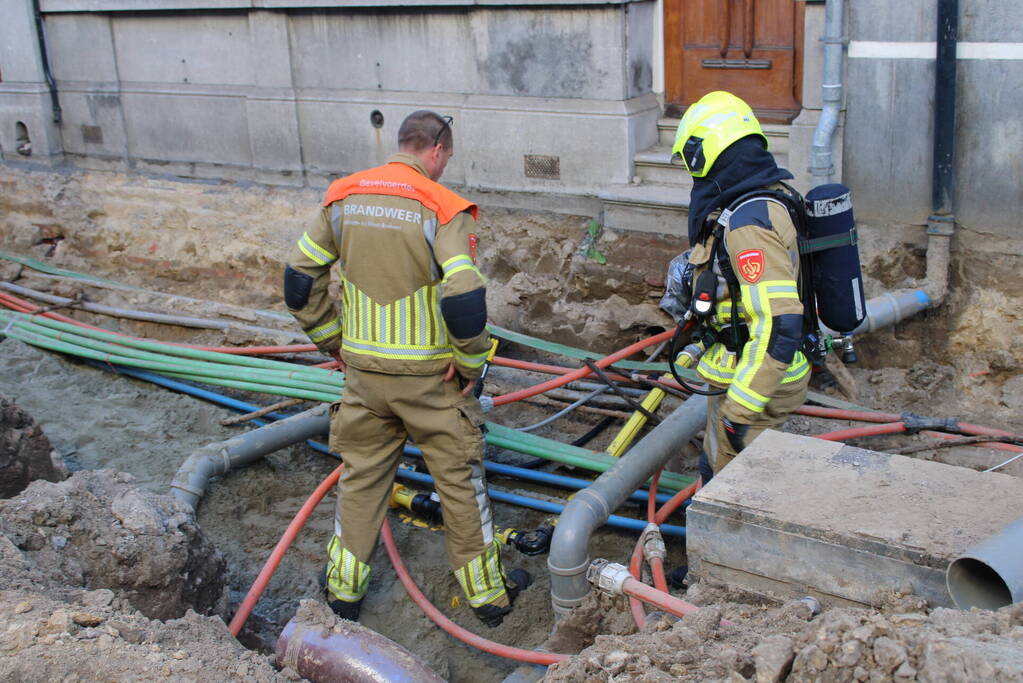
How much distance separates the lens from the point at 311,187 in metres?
8.95

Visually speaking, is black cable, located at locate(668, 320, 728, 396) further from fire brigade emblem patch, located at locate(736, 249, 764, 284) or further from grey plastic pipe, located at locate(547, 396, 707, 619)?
fire brigade emblem patch, located at locate(736, 249, 764, 284)

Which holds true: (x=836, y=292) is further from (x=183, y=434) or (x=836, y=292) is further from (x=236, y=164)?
(x=236, y=164)

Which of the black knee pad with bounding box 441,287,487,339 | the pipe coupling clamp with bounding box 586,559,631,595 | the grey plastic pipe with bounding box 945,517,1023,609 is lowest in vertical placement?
the pipe coupling clamp with bounding box 586,559,631,595

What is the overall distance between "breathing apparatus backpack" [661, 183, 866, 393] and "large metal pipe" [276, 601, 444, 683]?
5.89 ft

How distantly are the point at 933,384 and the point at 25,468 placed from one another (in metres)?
5.02

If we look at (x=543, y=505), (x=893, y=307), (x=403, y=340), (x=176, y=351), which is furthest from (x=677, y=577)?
(x=176, y=351)

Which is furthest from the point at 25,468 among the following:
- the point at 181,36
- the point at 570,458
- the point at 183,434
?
the point at 181,36

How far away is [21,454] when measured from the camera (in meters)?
5.07

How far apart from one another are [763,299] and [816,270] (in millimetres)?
516

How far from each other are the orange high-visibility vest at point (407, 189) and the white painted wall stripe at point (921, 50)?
122 inches

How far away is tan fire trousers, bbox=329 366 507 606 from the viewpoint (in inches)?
176

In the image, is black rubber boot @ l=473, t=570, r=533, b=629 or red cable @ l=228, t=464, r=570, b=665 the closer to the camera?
red cable @ l=228, t=464, r=570, b=665

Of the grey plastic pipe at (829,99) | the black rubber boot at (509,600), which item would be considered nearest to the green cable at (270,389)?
the black rubber boot at (509,600)

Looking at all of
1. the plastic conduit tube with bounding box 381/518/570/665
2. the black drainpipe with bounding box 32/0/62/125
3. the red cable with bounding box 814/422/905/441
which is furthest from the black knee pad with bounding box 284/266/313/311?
the black drainpipe with bounding box 32/0/62/125
